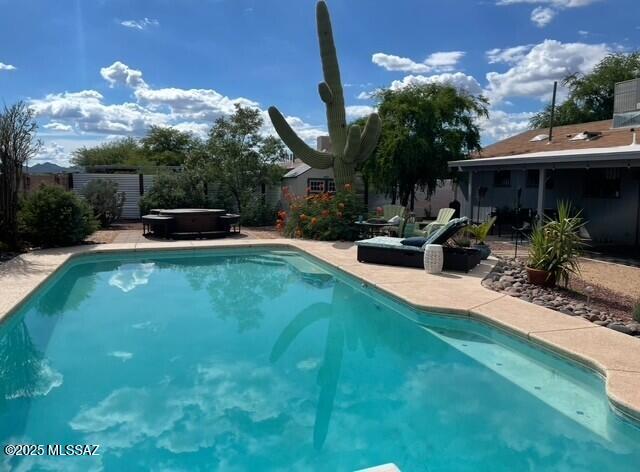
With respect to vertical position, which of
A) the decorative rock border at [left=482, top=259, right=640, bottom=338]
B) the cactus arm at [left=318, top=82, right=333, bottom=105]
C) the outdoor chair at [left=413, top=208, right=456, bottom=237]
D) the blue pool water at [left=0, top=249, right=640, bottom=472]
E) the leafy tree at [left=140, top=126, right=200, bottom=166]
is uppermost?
the leafy tree at [left=140, top=126, right=200, bottom=166]

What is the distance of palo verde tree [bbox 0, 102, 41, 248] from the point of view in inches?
405

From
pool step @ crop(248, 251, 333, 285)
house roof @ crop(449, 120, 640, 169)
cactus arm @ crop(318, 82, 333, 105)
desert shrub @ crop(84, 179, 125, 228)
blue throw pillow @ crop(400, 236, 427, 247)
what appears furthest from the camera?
desert shrub @ crop(84, 179, 125, 228)

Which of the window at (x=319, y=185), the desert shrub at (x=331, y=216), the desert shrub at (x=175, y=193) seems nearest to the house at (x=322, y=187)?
the window at (x=319, y=185)

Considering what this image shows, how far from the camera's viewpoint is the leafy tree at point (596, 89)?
2825 cm

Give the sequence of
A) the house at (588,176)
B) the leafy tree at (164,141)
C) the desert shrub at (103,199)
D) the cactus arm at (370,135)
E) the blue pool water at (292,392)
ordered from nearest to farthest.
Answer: the blue pool water at (292,392)
the house at (588,176)
the cactus arm at (370,135)
the desert shrub at (103,199)
the leafy tree at (164,141)

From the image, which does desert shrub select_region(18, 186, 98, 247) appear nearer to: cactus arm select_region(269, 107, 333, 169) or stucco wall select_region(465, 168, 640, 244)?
cactus arm select_region(269, 107, 333, 169)

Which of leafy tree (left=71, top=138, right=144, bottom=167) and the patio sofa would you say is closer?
the patio sofa

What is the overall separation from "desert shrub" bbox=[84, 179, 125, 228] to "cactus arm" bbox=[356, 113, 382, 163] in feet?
28.8

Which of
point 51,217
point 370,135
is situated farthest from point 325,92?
point 51,217

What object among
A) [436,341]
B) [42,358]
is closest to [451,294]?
[436,341]

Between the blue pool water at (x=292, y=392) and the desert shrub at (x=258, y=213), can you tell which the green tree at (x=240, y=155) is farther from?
the blue pool water at (x=292, y=392)

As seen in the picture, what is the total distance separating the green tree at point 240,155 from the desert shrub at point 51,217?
661 centimetres

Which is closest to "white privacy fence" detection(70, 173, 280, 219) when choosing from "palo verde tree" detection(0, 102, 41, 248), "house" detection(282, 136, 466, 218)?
"house" detection(282, 136, 466, 218)

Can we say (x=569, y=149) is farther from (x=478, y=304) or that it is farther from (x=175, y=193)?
(x=175, y=193)
